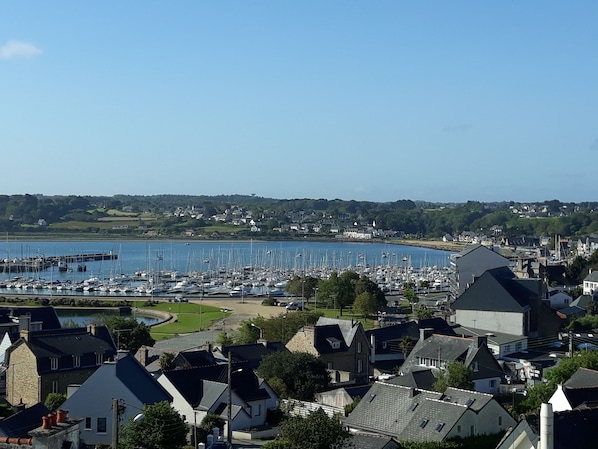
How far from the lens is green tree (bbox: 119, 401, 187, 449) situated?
58.4 feet

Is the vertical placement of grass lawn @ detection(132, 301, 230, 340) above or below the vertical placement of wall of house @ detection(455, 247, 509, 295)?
below

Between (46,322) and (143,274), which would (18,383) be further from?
(143,274)

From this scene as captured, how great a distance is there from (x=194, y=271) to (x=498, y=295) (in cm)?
6474

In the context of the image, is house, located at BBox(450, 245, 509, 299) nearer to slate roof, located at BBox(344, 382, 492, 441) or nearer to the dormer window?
the dormer window

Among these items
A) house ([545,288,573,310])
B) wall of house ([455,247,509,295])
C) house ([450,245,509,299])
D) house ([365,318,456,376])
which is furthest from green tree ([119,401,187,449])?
house ([545,288,573,310])

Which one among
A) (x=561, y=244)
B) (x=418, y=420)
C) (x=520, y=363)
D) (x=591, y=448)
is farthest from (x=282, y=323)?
(x=561, y=244)

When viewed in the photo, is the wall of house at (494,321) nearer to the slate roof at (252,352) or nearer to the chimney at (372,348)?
the chimney at (372,348)

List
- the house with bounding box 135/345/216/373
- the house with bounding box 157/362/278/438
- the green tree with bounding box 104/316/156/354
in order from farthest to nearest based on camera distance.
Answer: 1. the green tree with bounding box 104/316/156/354
2. the house with bounding box 135/345/216/373
3. the house with bounding box 157/362/278/438

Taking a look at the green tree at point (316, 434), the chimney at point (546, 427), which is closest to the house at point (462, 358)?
the green tree at point (316, 434)

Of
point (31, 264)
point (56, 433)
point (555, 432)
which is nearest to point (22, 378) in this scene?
point (56, 433)

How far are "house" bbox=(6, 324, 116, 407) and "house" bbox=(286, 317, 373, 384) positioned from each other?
7856 mm

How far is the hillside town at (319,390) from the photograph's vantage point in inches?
672

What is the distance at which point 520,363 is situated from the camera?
3672cm

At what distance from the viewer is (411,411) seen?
69.3ft
